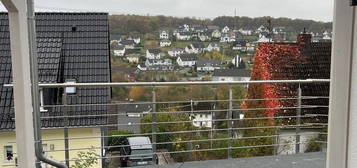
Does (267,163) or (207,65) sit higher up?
(207,65)

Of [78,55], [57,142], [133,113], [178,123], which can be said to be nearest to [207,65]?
[178,123]

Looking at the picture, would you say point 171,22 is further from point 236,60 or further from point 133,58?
point 236,60

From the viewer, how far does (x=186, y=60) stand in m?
4.02

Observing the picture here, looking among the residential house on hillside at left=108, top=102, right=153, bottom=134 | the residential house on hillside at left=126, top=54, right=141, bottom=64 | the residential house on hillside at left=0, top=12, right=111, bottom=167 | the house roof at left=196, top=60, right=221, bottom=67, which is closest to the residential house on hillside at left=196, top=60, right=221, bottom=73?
the house roof at left=196, top=60, right=221, bottom=67

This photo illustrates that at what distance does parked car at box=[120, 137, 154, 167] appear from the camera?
11.9 feet

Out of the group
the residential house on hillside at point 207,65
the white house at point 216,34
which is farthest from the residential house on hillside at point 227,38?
the residential house on hillside at point 207,65

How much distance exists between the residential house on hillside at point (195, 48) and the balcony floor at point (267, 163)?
115 cm

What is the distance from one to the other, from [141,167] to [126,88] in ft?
2.38

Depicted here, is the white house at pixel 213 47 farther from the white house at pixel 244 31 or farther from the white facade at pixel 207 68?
the white house at pixel 244 31

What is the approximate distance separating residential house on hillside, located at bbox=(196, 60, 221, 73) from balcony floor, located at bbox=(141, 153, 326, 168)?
0.96 metres

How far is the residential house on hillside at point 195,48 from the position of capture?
4.04 meters

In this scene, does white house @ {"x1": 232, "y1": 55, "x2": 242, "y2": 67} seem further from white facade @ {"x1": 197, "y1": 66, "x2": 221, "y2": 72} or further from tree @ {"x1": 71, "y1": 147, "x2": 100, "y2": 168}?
tree @ {"x1": 71, "y1": 147, "x2": 100, "y2": 168}

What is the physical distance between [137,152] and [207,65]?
124 centimetres

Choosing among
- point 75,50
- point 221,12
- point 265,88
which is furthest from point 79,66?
point 221,12
